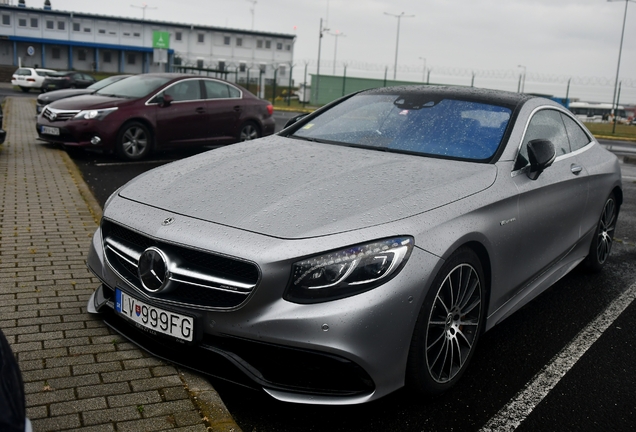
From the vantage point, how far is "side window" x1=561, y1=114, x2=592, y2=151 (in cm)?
503

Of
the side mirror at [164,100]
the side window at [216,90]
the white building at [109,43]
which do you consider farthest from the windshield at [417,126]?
the white building at [109,43]

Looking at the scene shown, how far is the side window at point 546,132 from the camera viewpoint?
404 centimetres

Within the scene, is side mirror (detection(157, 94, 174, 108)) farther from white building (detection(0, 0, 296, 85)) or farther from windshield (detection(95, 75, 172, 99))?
white building (detection(0, 0, 296, 85))

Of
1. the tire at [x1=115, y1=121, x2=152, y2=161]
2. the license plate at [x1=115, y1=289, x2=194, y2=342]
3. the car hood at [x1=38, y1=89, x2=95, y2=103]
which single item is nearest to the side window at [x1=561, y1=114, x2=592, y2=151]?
the license plate at [x1=115, y1=289, x2=194, y2=342]

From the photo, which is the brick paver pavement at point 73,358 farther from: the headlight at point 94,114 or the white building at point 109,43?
the white building at point 109,43

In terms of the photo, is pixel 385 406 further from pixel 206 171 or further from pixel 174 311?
pixel 206 171

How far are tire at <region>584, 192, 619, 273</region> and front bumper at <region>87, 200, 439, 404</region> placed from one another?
9.67 feet

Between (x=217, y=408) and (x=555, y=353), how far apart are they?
7.04ft

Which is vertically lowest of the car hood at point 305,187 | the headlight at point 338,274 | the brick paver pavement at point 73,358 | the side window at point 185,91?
the brick paver pavement at point 73,358

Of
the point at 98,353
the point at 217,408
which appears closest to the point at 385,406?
the point at 217,408

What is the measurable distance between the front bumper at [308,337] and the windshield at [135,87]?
29.5 ft

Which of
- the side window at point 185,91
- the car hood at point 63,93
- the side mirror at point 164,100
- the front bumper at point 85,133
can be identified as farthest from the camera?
the car hood at point 63,93

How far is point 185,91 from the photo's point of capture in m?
11.6

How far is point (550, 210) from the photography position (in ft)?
13.6
